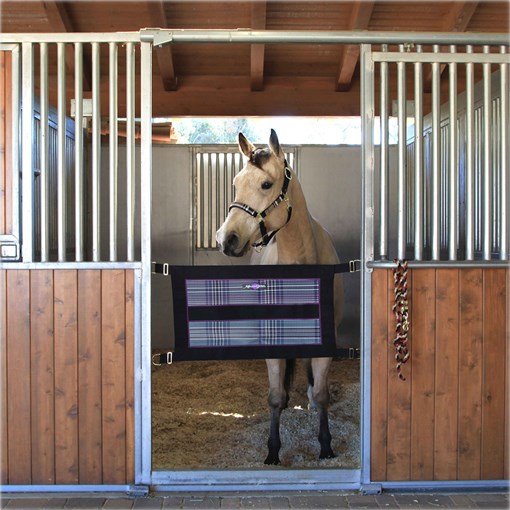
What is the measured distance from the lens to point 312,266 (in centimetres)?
279

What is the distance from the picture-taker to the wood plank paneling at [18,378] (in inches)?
105

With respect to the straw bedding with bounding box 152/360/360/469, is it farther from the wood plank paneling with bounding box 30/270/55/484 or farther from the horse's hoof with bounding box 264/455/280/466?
the wood plank paneling with bounding box 30/270/55/484

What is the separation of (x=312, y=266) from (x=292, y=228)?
34 centimetres

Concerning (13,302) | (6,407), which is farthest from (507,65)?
(6,407)

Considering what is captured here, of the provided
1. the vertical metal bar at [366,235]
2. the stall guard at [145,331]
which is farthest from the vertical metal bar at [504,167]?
the vertical metal bar at [366,235]

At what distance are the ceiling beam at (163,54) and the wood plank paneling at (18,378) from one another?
9.47 ft

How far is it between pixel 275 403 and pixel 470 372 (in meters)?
1.01

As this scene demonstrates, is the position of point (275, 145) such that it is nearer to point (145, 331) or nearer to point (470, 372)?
point (145, 331)

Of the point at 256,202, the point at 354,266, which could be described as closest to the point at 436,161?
the point at 354,266

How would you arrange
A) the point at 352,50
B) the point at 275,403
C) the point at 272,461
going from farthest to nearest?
1. the point at 352,50
2. the point at 275,403
3. the point at 272,461

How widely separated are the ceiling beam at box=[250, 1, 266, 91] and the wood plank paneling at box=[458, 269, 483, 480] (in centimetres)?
344

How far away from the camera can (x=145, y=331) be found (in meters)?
2.67

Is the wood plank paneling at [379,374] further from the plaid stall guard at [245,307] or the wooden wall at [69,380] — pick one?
the wooden wall at [69,380]

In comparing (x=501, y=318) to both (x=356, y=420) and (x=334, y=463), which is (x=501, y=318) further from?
(x=356, y=420)
